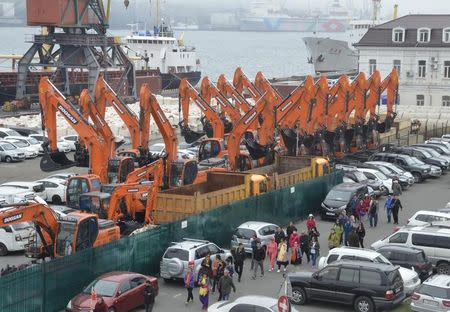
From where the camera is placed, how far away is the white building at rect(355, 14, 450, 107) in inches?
2475

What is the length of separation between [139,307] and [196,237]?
5372mm

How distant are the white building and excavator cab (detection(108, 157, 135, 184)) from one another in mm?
36324

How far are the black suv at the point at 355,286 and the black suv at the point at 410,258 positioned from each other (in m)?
2.09

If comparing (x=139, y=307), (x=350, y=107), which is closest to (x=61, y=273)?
(x=139, y=307)

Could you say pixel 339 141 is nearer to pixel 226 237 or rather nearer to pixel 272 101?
pixel 272 101

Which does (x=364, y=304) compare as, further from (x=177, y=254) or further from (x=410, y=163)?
(x=410, y=163)

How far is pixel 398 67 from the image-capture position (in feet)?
212

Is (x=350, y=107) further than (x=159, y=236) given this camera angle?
Yes

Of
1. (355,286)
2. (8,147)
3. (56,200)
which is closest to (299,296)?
(355,286)

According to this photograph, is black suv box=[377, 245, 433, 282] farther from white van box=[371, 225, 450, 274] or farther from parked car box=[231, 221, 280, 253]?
parked car box=[231, 221, 280, 253]

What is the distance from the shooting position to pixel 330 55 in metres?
123

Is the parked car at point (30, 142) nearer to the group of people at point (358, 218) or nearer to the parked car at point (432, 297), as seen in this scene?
the group of people at point (358, 218)

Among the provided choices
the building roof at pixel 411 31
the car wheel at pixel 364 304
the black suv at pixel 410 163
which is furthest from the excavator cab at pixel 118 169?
the building roof at pixel 411 31

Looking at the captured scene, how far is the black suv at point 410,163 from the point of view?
4122 centimetres
